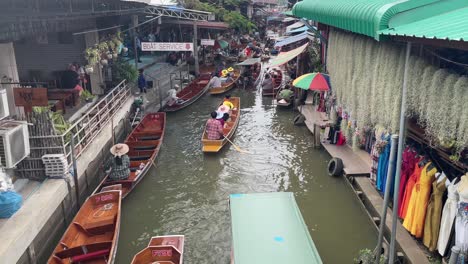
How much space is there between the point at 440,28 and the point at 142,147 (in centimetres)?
1090

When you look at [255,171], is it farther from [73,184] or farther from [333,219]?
[73,184]

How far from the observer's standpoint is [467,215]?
6.36 meters

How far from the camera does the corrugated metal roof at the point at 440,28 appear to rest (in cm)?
518

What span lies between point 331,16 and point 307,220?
5.59 m

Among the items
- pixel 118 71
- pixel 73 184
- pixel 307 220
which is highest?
pixel 118 71

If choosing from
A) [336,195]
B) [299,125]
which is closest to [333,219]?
[336,195]

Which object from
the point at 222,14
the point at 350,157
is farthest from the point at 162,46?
the point at 222,14

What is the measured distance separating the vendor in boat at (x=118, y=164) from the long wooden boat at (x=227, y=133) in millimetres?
3852

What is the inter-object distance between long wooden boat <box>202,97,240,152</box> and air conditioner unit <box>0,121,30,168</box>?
7.20 m

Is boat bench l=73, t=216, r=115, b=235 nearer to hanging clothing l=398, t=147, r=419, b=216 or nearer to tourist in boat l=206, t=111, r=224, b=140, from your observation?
tourist in boat l=206, t=111, r=224, b=140

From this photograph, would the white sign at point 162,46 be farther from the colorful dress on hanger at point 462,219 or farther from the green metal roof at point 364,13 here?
the colorful dress on hanger at point 462,219

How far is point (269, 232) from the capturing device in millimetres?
7027

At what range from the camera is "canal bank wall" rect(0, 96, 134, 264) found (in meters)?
7.08

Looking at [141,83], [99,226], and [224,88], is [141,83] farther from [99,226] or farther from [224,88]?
[99,226]
